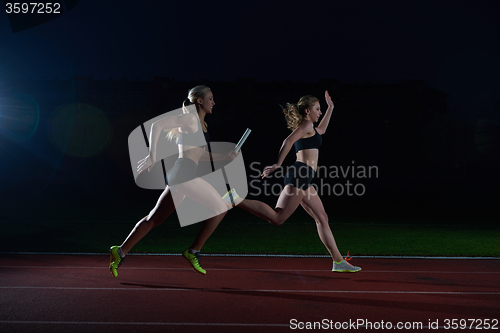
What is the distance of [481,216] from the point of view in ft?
61.6

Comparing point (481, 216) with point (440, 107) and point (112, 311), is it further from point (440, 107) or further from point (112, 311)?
point (440, 107)

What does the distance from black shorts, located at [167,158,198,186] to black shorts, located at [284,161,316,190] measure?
1275 mm

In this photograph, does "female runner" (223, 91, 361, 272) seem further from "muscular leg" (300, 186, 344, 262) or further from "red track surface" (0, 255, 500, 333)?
"red track surface" (0, 255, 500, 333)

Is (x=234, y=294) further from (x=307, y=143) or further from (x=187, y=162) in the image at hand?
(x=307, y=143)

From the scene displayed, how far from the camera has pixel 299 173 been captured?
587cm

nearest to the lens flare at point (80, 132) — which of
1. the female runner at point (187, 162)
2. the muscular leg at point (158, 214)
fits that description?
the muscular leg at point (158, 214)

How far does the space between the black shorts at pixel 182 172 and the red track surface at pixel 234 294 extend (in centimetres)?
138

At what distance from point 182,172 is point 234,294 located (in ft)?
5.42

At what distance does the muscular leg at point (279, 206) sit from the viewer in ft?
18.0

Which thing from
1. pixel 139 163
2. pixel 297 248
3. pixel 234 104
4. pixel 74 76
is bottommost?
pixel 297 248

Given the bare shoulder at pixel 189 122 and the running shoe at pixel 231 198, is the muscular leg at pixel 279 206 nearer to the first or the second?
the running shoe at pixel 231 198

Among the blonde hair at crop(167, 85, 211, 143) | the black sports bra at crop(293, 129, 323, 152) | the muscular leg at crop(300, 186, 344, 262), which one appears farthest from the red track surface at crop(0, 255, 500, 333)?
the blonde hair at crop(167, 85, 211, 143)

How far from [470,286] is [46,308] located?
5235mm

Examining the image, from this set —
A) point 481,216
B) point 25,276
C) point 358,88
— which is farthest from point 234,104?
point 25,276
